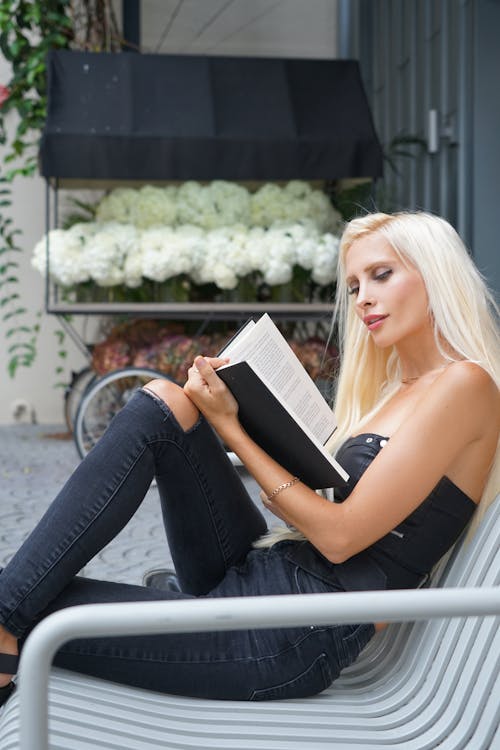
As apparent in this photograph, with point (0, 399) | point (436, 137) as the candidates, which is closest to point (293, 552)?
point (436, 137)

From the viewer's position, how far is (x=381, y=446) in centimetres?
219

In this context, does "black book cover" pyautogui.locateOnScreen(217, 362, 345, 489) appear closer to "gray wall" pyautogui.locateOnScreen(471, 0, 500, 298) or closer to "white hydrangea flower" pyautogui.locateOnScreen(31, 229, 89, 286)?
"white hydrangea flower" pyautogui.locateOnScreen(31, 229, 89, 286)

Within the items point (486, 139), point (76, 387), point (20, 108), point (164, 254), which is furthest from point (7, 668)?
point (20, 108)

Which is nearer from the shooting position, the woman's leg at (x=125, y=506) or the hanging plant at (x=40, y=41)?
the woman's leg at (x=125, y=506)

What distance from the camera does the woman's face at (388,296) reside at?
2227mm

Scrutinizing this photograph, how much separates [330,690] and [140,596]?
1.35ft

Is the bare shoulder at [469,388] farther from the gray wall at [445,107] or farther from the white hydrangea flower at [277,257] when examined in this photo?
the white hydrangea flower at [277,257]

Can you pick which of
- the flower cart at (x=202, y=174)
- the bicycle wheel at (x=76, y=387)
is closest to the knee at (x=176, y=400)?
the flower cart at (x=202, y=174)

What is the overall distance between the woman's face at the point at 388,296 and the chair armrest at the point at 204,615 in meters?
0.91

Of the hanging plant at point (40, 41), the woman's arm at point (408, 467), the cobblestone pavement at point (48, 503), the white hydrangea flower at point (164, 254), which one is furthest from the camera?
the hanging plant at point (40, 41)

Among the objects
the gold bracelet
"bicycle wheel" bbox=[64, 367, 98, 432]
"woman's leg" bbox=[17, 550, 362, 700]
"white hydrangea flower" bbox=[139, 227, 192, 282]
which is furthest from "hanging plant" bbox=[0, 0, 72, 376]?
"woman's leg" bbox=[17, 550, 362, 700]

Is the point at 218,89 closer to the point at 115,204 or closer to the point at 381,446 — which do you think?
the point at 115,204

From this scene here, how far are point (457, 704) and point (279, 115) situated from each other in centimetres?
525

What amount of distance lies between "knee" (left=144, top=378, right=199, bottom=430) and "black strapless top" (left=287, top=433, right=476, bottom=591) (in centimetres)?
37
